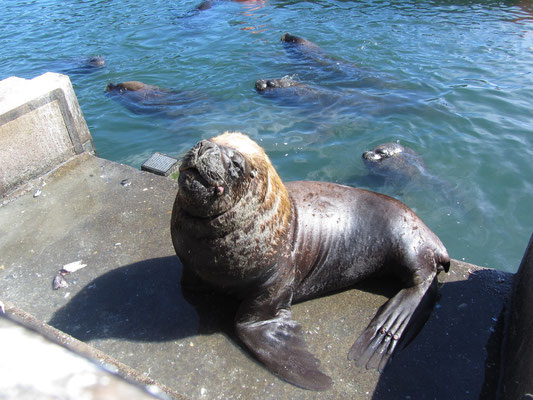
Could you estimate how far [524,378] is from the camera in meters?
2.41

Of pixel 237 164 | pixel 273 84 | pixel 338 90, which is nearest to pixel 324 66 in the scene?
pixel 338 90

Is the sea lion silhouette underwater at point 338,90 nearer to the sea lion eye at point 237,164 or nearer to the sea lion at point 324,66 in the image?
the sea lion at point 324,66

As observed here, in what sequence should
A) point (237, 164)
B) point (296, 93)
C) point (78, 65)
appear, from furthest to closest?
point (78, 65) < point (296, 93) < point (237, 164)

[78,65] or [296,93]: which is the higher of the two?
[78,65]

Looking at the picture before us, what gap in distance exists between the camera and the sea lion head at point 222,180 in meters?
2.87

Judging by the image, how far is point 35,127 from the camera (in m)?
5.11

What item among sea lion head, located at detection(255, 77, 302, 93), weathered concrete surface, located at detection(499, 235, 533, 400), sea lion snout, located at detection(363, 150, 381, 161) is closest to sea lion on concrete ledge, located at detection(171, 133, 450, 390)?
weathered concrete surface, located at detection(499, 235, 533, 400)

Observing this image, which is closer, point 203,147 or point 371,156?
point 203,147

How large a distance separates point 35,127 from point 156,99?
4.95 m

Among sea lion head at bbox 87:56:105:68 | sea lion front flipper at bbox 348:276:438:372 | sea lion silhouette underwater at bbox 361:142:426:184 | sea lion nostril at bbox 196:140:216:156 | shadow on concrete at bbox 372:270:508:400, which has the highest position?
sea lion nostril at bbox 196:140:216:156

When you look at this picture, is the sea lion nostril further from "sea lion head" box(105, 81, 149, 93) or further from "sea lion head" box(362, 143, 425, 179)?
"sea lion head" box(105, 81, 149, 93)

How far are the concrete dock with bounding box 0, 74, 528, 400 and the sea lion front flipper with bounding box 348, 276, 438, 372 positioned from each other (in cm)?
6

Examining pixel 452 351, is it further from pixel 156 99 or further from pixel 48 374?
pixel 156 99

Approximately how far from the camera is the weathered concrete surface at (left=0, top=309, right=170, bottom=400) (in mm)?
493
